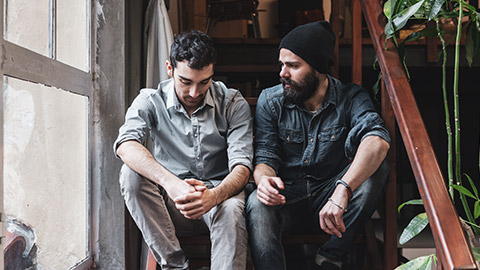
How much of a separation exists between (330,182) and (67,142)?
3.45 ft

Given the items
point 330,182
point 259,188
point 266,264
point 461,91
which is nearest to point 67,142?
point 259,188

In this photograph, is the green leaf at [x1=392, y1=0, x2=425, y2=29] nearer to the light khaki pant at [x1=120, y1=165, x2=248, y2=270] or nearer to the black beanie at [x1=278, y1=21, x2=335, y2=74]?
the black beanie at [x1=278, y1=21, x2=335, y2=74]

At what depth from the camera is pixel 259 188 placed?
1.74 meters

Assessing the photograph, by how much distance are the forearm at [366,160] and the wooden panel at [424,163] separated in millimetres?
250

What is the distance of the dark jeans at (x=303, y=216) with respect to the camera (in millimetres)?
1688

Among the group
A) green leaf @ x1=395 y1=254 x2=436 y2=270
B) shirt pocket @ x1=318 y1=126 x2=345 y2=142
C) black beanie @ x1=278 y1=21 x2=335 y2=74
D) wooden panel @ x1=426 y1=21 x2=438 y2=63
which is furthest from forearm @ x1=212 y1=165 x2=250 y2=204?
wooden panel @ x1=426 y1=21 x2=438 y2=63

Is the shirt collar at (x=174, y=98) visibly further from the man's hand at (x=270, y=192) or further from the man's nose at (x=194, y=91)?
the man's hand at (x=270, y=192)

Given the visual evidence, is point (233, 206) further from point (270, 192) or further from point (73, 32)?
point (73, 32)

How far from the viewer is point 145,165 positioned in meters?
1.75

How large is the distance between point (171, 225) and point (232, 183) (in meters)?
0.27

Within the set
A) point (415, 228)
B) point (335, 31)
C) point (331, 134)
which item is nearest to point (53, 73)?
point (331, 134)

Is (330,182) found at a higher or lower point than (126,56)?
lower

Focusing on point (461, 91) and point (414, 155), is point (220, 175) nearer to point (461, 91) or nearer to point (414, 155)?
point (414, 155)

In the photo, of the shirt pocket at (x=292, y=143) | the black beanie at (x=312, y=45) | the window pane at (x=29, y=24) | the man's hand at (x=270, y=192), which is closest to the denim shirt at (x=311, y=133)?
the shirt pocket at (x=292, y=143)
